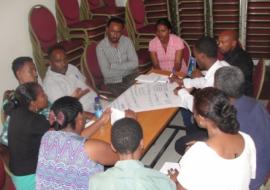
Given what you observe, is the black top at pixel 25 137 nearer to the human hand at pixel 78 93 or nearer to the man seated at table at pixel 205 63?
the human hand at pixel 78 93

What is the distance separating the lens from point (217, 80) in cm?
245

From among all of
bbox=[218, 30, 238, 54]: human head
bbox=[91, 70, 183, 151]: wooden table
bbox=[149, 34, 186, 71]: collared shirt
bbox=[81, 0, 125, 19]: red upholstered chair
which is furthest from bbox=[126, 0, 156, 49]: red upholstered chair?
bbox=[91, 70, 183, 151]: wooden table

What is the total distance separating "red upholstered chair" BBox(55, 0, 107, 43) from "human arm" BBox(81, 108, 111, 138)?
2.57 m

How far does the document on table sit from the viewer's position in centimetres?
307

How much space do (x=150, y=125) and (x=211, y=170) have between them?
0.98 m

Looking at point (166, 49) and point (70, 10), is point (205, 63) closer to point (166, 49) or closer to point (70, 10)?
point (166, 49)

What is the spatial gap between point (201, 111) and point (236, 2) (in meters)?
4.04

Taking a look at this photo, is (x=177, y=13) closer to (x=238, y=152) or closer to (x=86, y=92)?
(x=86, y=92)

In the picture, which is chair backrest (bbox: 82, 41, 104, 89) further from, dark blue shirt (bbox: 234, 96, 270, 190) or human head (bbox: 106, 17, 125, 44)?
dark blue shirt (bbox: 234, 96, 270, 190)

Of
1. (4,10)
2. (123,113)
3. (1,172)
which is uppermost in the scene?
(4,10)

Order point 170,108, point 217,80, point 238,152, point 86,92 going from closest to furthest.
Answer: point 238,152 → point 217,80 → point 170,108 → point 86,92

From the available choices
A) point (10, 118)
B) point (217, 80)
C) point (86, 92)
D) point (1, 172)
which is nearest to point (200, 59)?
point (217, 80)

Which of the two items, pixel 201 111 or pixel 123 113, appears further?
pixel 123 113

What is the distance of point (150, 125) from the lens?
9.18ft
